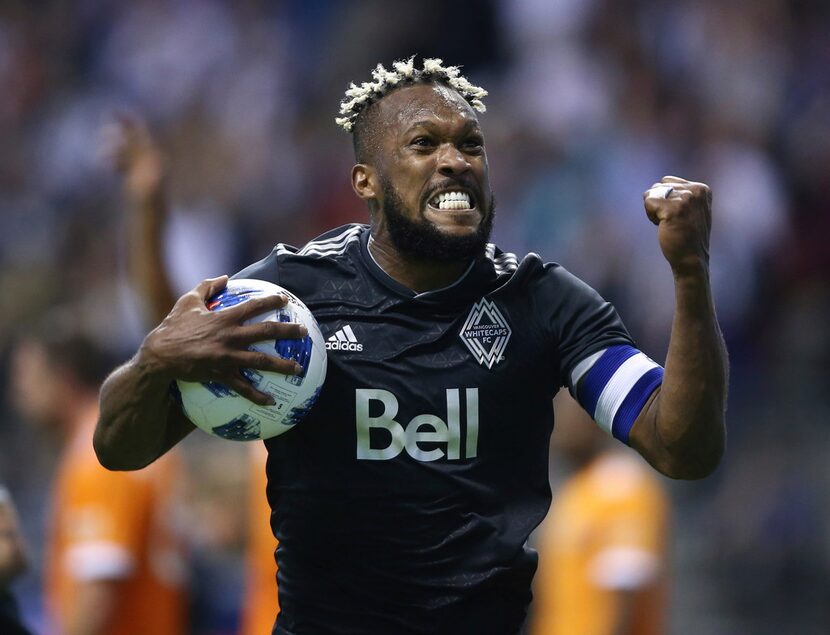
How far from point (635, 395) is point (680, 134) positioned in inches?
287

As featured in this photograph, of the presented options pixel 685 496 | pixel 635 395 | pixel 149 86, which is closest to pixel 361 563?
pixel 635 395

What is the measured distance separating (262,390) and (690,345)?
1.08 meters

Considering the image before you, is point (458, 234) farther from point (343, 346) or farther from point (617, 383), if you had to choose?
point (617, 383)

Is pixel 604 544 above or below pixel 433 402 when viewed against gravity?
below

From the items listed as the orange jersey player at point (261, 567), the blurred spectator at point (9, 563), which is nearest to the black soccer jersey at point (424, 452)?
the blurred spectator at point (9, 563)

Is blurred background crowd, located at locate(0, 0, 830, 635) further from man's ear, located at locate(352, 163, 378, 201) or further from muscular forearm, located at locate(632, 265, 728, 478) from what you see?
muscular forearm, located at locate(632, 265, 728, 478)

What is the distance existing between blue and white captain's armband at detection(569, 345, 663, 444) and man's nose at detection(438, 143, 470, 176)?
2.05 ft

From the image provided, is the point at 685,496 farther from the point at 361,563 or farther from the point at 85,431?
the point at 361,563

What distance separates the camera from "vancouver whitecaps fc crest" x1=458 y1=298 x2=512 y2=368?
13.6ft

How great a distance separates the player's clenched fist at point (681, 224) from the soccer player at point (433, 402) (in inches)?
0.5

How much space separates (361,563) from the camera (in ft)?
13.2

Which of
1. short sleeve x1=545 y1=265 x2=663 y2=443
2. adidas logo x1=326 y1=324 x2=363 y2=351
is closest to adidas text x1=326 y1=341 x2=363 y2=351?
adidas logo x1=326 y1=324 x2=363 y2=351

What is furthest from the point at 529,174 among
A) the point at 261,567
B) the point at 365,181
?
the point at 365,181

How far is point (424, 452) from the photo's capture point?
13.3 ft
